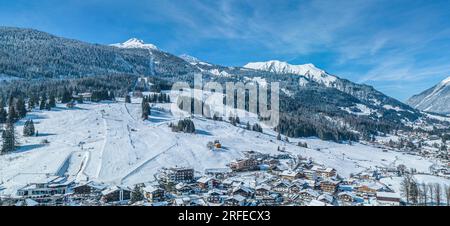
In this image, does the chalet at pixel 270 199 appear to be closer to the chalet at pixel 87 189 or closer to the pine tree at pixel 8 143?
the chalet at pixel 87 189

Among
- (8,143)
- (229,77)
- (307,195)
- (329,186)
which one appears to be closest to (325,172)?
(329,186)

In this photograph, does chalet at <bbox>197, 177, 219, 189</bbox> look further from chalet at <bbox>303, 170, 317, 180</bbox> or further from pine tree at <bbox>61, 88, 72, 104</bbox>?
pine tree at <bbox>61, 88, 72, 104</bbox>

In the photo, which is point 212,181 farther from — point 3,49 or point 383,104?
point 383,104

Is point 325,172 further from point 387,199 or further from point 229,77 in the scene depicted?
point 229,77

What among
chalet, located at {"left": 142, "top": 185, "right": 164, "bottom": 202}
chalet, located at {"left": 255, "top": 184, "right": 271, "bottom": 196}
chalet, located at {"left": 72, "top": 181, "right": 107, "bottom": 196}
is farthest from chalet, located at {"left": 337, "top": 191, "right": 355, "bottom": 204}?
chalet, located at {"left": 72, "top": 181, "right": 107, "bottom": 196}

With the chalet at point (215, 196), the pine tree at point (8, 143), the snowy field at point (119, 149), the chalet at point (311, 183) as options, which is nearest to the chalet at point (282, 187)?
the chalet at point (311, 183)
